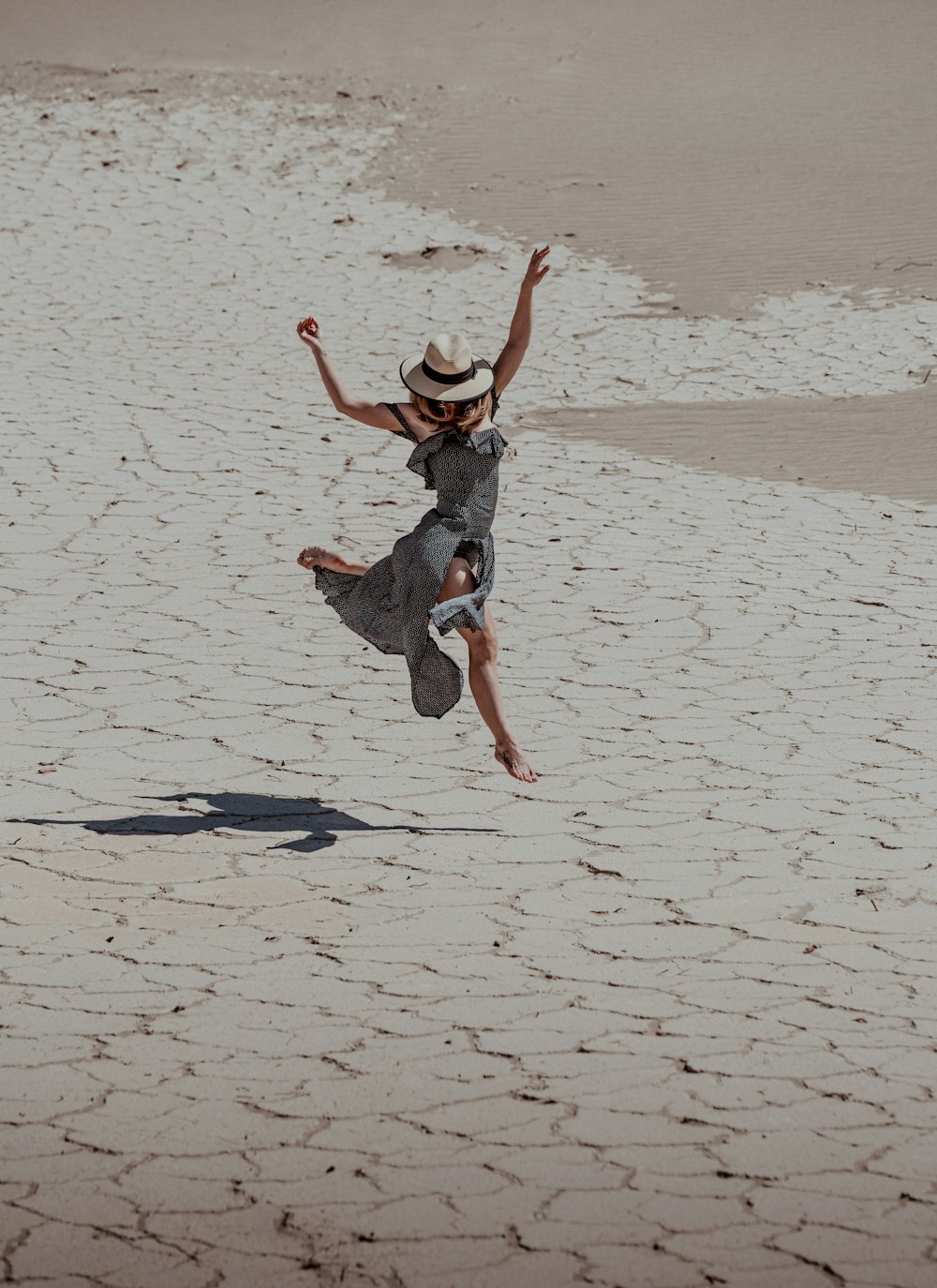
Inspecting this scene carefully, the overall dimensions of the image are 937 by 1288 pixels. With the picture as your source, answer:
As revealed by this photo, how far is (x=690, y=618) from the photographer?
702cm

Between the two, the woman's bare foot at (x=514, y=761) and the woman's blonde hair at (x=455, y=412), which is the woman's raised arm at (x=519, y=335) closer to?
the woman's blonde hair at (x=455, y=412)

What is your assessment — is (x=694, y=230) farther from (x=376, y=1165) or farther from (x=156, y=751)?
(x=376, y=1165)

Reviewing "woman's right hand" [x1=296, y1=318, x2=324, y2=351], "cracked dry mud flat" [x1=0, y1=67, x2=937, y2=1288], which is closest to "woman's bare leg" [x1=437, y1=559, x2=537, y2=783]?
"cracked dry mud flat" [x1=0, y1=67, x2=937, y2=1288]

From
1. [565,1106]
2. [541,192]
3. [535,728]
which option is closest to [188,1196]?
[565,1106]

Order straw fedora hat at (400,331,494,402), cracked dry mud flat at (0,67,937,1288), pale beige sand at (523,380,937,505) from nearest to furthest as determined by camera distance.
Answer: cracked dry mud flat at (0,67,937,1288), straw fedora hat at (400,331,494,402), pale beige sand at (523,380,937,505)

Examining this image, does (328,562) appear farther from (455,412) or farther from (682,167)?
(682,167)

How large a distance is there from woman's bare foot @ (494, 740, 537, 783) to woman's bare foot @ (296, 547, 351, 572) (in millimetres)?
727

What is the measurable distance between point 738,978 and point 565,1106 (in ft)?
2.48

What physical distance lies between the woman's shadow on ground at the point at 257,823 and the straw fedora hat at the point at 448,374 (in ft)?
4.09

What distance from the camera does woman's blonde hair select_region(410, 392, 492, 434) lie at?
4.72 m

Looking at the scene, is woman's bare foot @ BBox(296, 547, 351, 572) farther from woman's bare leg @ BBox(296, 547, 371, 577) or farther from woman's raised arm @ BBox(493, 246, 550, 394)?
woman's raised arm @ BBox(493, 246, 550, 394)

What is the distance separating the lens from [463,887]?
4.38 m

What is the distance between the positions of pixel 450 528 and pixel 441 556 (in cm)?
10

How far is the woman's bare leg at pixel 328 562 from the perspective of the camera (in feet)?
16.5
